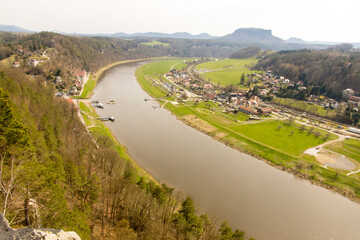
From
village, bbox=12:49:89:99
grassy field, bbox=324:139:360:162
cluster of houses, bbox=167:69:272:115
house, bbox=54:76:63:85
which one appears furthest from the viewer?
house, bbox=54:76:63:85

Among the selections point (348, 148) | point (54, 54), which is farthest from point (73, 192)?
point (54, 54)

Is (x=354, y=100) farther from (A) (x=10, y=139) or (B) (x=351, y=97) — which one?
(A) (x=10, y=139)

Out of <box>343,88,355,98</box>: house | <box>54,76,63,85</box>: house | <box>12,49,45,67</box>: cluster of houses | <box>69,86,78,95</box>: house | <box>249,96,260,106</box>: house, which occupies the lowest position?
<box>249,96,260,106</box>: house

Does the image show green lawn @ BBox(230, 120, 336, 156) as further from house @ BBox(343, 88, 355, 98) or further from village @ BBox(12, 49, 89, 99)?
village @ BBox(12, 49, 89, 99)

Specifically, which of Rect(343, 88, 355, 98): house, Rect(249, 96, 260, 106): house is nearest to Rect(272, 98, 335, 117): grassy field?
Rect(249, 96, 260, 106): house

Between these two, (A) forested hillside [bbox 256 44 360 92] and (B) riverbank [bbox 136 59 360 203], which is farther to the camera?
(A) forested hillside [bbox 256 44 360 92]

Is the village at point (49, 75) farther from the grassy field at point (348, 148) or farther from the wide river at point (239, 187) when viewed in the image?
the grassy field at point (348, 148)

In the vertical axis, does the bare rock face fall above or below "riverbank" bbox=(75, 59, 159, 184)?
above
